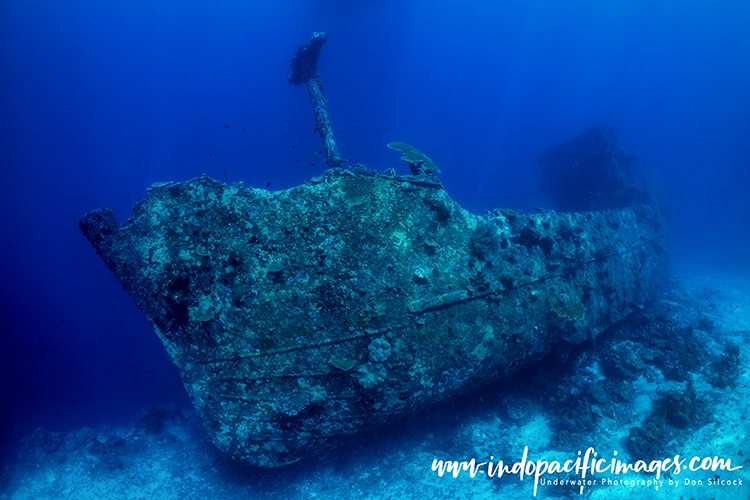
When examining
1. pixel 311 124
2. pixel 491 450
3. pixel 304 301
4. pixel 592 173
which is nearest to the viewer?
pixel 304 301

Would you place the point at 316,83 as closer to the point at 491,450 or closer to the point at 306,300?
the point at 306,300

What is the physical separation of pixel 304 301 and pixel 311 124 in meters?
61.3

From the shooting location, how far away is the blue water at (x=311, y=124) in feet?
63.9

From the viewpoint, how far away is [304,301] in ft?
14.2

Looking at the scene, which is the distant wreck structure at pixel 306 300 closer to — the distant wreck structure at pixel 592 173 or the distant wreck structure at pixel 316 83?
the distant wreck structure at pixel 316 83

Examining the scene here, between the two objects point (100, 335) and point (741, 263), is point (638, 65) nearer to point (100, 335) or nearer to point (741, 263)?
point (741, 263)

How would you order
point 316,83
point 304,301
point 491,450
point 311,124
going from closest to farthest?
1. point 304,301
2. point 491,450
3. point 316,83
4. point 311,124

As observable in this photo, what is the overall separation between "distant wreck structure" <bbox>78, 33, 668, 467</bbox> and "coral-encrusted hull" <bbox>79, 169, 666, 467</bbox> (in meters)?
0.02

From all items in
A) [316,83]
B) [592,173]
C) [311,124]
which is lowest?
[592,173]

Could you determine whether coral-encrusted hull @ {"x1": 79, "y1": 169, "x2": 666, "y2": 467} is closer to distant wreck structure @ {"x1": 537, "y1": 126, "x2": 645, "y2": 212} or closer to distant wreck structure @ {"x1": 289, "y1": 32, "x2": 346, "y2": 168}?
distant wreck structure @ {"x1": 289, "y1": 32, "x2": 346, "y2": 168}

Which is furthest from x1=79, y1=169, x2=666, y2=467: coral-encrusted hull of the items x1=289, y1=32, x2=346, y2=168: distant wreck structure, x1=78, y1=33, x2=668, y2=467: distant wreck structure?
x1=289, y1=32, x2=346, y2=168: distant wreck structure

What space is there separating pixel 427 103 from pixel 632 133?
182 ft

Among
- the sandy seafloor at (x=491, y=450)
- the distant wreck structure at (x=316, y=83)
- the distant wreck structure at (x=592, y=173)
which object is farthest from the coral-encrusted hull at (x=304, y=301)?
the distant wreck structure at (x=592, y=173)

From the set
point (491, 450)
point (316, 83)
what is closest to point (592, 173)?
point (316, 83)
